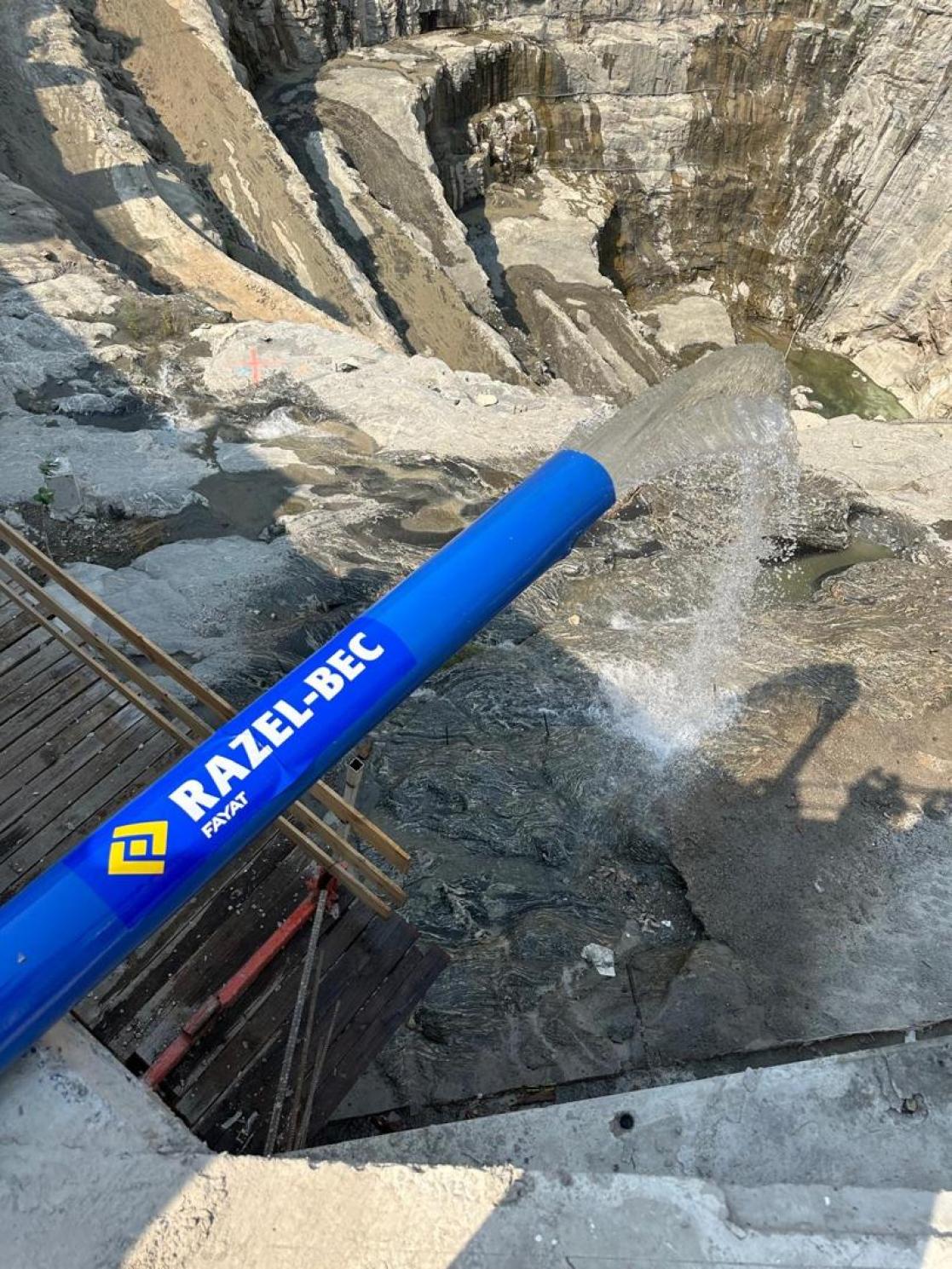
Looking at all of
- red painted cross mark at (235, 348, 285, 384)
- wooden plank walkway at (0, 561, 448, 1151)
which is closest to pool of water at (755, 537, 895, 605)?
wooden plank walkway at (0, 561, 448, 1151)

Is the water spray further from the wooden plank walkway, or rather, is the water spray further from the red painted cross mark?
the red painted cross mark

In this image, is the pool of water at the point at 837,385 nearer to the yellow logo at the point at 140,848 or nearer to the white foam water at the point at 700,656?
the white foam water at the point at 700,656

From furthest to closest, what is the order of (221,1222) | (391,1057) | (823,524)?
(823,524) < (391,1057) < (221,1222)

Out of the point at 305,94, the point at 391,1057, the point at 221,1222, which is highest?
the point at 305,94

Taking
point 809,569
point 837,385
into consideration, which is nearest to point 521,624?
point 809,569

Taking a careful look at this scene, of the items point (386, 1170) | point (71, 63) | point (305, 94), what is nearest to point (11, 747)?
point (386, 1170)

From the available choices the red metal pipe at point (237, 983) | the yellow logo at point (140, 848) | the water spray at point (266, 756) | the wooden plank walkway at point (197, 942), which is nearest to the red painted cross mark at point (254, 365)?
the wooden plank walkway at point (197, 942)

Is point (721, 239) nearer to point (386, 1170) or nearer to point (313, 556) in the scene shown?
point (313, 556)

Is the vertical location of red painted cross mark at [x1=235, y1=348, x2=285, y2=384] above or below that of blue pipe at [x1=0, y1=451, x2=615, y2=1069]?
below
